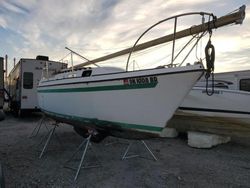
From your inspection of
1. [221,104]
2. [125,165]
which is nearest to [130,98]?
[125,165]

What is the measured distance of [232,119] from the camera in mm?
6754

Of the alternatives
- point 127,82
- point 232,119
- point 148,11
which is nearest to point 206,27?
point 127,82

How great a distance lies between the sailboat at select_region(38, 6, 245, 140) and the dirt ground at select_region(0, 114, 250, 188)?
0.71m

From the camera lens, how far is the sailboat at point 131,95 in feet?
13.2

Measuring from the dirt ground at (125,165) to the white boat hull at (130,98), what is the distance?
78cm

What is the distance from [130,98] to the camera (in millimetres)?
4414

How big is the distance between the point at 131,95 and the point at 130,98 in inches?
2.3

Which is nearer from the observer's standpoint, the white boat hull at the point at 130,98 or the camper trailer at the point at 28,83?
the white boat hull at the point at 130,98

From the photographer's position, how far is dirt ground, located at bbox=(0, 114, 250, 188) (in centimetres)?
425

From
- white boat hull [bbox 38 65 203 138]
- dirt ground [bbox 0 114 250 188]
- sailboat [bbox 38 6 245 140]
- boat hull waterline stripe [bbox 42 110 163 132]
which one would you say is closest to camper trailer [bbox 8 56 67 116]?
dirt ground [bbox 0 114 250 188]

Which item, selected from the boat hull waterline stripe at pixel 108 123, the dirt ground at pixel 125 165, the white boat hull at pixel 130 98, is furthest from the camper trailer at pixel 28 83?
the white boat hull at pixel 130 98

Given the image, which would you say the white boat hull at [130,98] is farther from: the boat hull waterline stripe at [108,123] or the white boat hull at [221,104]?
the white boat hull at [221,104]

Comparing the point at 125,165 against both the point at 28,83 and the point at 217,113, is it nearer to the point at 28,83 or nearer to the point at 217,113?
the point at 217,113

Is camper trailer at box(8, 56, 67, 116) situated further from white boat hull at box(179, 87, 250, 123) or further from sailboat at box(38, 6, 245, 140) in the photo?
white boat hull at box(179, 87, 250, 123)
